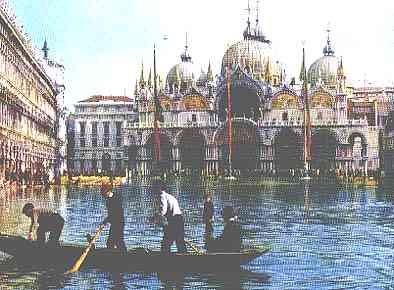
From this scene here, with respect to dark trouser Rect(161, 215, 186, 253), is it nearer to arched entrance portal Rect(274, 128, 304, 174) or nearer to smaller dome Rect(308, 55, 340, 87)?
arched entrance portal Rect(274, 128, 304, 174)

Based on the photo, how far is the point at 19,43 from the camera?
55625 millimetres

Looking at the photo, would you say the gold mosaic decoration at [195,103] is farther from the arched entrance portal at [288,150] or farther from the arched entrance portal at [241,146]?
the arched entrance portal at [288,150]


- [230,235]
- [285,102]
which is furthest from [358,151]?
[230,235]

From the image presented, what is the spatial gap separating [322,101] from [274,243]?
87.6 m

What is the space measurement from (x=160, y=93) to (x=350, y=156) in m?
27.2

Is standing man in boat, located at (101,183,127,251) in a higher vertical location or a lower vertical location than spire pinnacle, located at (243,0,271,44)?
lower

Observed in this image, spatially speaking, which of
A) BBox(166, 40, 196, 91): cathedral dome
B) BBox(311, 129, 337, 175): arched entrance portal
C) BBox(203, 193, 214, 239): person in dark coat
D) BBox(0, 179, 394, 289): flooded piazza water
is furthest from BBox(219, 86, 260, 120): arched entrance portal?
BBox(203, 193, 214, 239): person in dark coat

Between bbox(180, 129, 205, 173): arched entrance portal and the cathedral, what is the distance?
13cm

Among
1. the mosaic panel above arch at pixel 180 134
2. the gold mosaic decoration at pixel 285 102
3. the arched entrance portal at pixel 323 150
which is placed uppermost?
the gold mosaic decoration at pixel 285 102

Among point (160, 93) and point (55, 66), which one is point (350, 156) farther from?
point (55, 66)

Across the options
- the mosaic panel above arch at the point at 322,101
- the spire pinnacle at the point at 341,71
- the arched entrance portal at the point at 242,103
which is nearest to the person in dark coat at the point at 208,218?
the arched entrance portal at the point at 242,103

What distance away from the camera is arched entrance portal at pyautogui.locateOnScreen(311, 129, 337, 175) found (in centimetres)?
10194

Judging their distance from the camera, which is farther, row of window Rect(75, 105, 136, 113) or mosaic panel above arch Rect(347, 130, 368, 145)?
row of window Rect(75, 105, 136, 113)

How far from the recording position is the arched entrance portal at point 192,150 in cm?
10431
